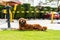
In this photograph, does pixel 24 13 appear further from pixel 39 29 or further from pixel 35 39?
pixel 35 39

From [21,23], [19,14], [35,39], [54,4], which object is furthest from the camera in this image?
[54,4]

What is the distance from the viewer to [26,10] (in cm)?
3822

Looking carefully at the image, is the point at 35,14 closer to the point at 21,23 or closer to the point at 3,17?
the point at 3,17

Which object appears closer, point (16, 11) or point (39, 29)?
point (39, 29)

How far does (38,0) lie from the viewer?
168 feet

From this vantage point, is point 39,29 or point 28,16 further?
point 28,16

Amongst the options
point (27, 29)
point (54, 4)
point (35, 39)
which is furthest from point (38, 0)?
point (35, 39)

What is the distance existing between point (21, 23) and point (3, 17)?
19497 mm

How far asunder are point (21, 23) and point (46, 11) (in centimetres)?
2082

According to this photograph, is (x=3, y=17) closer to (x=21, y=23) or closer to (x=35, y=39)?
(x=21, y=23)

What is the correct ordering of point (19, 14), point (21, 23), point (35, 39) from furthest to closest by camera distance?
point (19, 14), point (21, 23), point (35, 39)

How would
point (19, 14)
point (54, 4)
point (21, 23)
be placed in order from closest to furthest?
1. point (21, 23)
2. point (19, 14)
3. point (54, 4)

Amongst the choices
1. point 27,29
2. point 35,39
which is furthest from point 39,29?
point 35,39

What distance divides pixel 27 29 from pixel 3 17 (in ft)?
63.1
